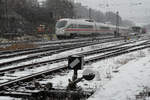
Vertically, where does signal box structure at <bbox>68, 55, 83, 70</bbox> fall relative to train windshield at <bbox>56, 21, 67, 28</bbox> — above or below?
below

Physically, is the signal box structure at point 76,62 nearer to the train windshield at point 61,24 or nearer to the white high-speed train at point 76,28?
the white high-speed train at point 76,28

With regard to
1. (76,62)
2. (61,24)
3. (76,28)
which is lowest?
(76,28)

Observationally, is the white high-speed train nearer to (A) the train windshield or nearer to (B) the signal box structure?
(A) the train windshield

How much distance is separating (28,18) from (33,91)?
142ft

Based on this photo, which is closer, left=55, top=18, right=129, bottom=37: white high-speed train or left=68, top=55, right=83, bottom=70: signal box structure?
left=68, top=55, right=83, bottom=70: signal box structure

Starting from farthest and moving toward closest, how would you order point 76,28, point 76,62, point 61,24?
1. point 76,28
2. point 61,24
3. point 76,62

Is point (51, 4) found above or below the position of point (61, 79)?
above

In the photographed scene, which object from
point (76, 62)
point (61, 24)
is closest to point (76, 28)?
point (61, 24)

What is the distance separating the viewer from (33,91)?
5789 mm

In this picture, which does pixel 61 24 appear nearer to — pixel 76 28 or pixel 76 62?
pixel 76 28

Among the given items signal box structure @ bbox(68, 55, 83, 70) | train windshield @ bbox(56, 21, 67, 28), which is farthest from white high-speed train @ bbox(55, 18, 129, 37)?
signal box structure @ bbox(68, 55, 83, 70)

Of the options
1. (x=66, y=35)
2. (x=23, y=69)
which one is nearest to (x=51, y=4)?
(x=66, y=35)

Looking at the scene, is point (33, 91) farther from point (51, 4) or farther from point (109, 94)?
point (51, 4)

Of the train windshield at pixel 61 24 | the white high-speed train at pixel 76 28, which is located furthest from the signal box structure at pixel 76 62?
the train windshield at pixel 61 24
